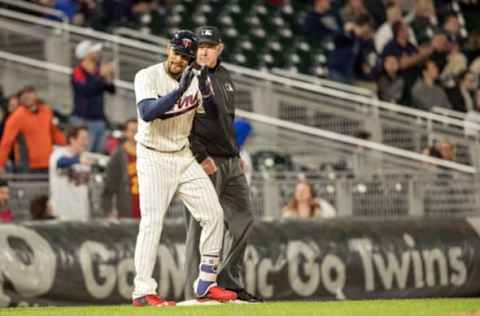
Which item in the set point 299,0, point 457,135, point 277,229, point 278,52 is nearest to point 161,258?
point 277,229

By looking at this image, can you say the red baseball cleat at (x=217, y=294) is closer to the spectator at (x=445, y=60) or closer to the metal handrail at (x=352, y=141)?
the metal handrail at (x=352, y=141)

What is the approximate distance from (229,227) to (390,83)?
1121 centimetres

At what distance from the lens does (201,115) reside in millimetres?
13000

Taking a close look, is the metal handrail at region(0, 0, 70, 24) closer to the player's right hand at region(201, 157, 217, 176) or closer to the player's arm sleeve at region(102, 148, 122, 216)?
the player's arm sleeve at region(102, 148, 122, 216)

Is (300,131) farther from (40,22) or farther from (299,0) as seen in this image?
(299,0)

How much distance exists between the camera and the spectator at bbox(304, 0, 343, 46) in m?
26.0

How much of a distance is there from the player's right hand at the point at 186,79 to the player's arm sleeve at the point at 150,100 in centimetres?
5

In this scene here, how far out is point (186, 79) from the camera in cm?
1166

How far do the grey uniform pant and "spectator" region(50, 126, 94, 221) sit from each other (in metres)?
4.05

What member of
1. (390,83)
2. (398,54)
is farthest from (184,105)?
(398,54)

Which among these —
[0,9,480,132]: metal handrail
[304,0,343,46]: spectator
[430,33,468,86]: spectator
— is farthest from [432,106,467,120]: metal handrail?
[304,0,343,46]: spectator

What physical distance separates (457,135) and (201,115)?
31.8ft

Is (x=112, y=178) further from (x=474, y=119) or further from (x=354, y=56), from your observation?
(x=354, y=56)

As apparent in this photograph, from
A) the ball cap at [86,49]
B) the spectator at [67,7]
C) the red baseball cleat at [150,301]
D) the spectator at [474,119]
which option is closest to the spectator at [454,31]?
the spectator at [474,119]
